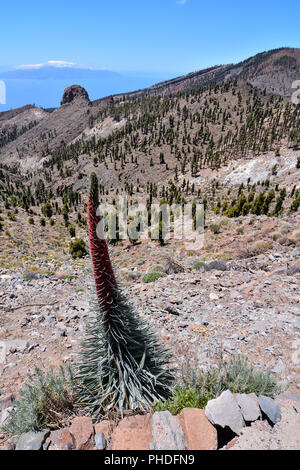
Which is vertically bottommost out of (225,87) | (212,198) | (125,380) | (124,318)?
(212,198)

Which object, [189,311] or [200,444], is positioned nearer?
[200,444]

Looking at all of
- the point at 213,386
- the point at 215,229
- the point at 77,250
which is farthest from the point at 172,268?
the point at 77,250

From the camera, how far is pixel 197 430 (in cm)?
254

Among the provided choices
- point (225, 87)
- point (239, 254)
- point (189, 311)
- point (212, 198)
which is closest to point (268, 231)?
point (239, 254)

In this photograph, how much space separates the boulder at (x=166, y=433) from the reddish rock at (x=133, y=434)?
119 millimetres

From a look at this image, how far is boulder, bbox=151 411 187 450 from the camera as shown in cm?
240

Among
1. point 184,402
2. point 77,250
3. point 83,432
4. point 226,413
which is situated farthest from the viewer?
point 77,250

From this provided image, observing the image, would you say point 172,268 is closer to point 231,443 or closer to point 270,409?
point 270,409

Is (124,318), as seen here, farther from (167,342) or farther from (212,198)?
(212,198)

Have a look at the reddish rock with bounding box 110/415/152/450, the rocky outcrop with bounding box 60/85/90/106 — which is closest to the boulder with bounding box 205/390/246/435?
the reddish rock with bounding box 110/415/152/450

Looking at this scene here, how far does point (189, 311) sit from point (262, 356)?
2.32 meters

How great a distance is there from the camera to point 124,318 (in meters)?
3.13

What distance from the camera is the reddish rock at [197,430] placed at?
2436 millimetres

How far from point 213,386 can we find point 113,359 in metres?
1.36
